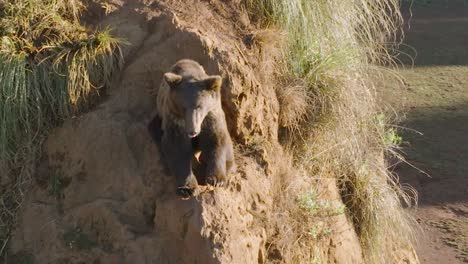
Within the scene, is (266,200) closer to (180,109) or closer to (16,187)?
(180,109)

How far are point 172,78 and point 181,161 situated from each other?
487 mm

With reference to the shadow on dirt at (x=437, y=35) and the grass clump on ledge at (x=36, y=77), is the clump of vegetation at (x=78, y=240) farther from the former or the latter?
the shadow on dirt at (x=437, y=35)

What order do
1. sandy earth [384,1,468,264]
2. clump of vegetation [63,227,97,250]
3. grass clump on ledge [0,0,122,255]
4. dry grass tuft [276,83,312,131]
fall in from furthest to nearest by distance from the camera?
sandy earth [384,1,468,264] < dry grass tuft [276,83,312,131] < grass clump on ledge [0,0,122,255] < clump of vegetation [63,227,97,250]

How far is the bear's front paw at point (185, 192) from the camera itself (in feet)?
16.0

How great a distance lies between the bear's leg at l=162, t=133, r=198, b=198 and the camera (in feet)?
16.0

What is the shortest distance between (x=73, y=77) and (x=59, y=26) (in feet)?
1.38

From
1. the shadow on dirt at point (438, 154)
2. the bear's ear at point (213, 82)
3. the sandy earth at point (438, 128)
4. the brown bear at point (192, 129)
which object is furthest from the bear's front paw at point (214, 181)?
the shadow on dirt at point (438, 154)

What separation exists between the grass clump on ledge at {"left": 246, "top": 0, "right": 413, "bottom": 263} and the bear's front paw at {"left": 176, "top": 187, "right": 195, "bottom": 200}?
1.22 m

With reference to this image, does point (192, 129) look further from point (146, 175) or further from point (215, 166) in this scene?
point (146, 175)

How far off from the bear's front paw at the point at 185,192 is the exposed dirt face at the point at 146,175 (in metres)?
0.05

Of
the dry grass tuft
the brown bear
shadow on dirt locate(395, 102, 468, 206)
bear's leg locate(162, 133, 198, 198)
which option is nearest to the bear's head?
the brown bear

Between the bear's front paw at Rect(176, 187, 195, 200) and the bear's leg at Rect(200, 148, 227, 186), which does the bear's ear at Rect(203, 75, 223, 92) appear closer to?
the bear's leg at Rect(200, 148, 227, 186)

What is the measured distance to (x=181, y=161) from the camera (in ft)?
16.2

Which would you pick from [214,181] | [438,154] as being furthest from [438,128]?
[214,181]
